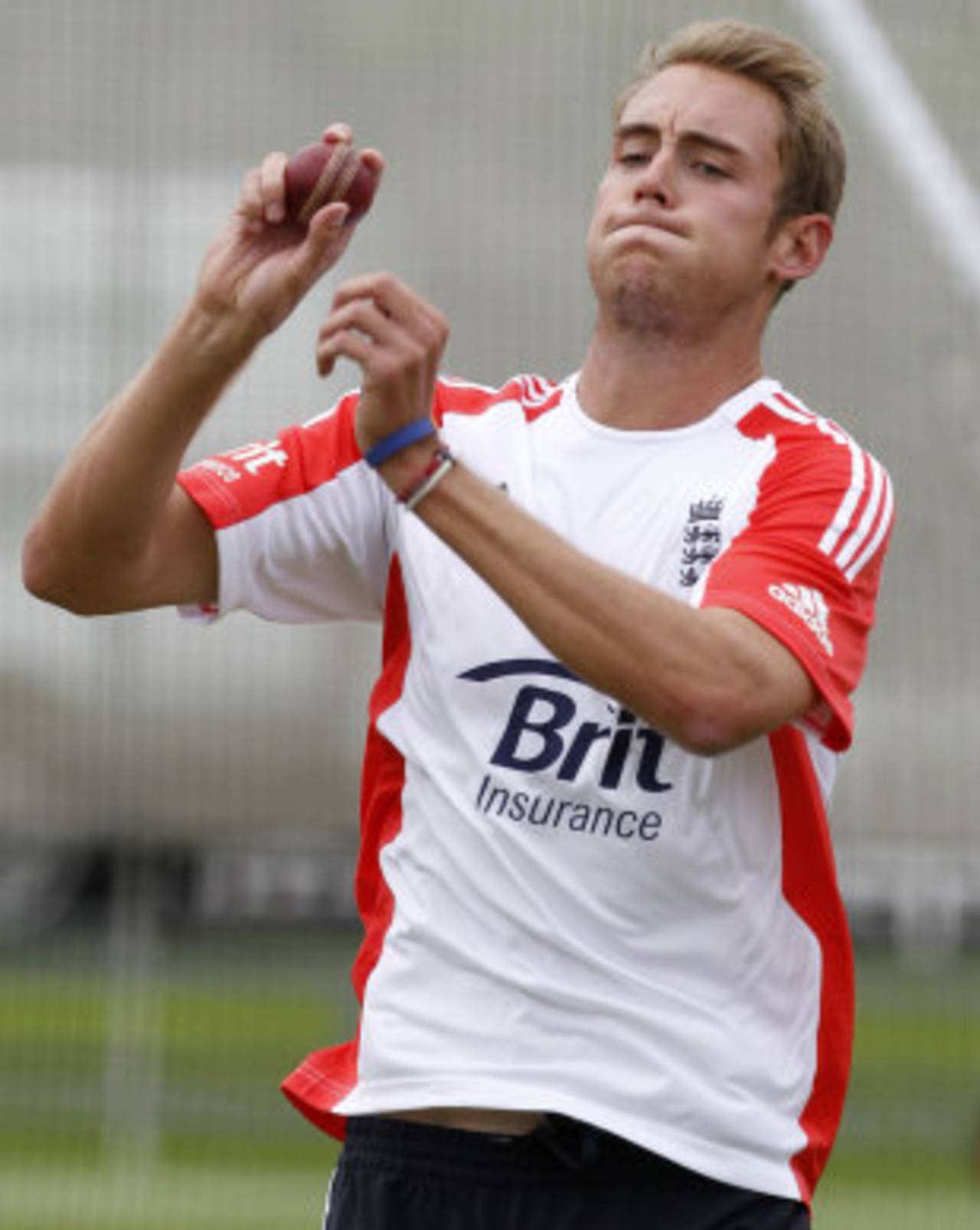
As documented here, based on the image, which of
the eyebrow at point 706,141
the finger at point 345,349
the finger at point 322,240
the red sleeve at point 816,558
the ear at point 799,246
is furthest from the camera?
the ear at point 799,246

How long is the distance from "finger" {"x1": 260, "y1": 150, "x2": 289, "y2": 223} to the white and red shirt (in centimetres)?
38

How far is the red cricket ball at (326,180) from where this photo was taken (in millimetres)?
3461

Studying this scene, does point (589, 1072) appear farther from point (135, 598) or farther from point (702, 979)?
point (135, 598)

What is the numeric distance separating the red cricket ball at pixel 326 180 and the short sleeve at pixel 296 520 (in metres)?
0.50

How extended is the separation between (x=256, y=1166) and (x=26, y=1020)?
195 cm

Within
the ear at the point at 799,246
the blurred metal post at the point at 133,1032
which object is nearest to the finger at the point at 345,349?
the ear at the point at 799,246

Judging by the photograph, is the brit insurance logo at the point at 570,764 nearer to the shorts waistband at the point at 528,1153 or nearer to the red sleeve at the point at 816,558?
the red sleeve at the point at 816,558

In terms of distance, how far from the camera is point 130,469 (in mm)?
3635

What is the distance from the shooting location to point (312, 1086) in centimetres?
382

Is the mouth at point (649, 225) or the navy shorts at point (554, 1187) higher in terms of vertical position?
the mouth at point (649, 225)

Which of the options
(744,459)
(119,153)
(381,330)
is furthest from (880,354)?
(381,330)

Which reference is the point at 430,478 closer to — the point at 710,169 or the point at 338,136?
the point at 338,136

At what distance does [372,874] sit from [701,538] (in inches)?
24.6

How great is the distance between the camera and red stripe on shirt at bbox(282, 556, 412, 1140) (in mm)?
3801
